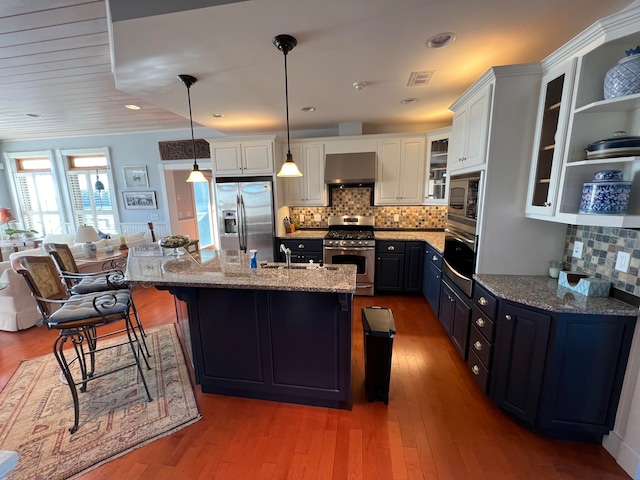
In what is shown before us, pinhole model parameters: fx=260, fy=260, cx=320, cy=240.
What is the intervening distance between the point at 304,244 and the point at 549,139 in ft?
9.87

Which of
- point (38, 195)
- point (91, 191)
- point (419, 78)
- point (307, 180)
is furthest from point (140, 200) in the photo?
point (419, 78)

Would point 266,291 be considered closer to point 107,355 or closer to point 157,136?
point 107,355

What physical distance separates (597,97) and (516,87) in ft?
1.56

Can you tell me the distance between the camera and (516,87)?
1.90 m

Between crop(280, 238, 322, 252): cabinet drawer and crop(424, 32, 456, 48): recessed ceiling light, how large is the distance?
2.69m

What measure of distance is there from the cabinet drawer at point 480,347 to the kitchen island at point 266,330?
1.05 m

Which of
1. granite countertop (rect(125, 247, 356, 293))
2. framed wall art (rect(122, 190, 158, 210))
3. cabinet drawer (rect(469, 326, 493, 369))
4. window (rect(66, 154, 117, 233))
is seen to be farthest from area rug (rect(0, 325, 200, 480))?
window (rect(66, 154, 117, 233))

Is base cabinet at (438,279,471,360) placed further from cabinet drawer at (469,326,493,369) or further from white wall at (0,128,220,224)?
white wall at (0,128,220,224)

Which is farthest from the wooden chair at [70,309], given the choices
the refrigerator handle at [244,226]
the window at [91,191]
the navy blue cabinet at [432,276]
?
the window at [91,191]

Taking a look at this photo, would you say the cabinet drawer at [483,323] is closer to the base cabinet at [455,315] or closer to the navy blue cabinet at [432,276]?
the base cabinet at [455,315]

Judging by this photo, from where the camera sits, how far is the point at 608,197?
1480 millimetres

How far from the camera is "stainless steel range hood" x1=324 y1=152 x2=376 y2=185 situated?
393 cm

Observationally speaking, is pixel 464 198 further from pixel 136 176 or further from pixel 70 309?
pixel 136 176

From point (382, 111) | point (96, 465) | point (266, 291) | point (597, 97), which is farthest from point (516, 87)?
point (96, 465)
